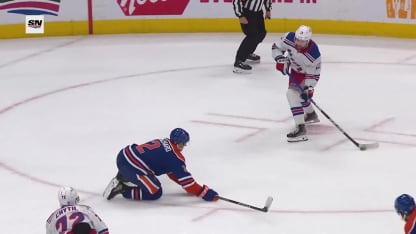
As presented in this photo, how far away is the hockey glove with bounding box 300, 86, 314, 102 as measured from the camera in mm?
6670

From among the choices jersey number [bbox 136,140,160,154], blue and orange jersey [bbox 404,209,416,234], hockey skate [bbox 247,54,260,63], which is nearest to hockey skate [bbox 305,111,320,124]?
jersey number [bbox 136,140,160,154]

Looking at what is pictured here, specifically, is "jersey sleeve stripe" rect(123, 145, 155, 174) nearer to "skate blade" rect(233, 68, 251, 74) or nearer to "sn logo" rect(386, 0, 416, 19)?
"skate blade" rect(233, 68, 251, 74)

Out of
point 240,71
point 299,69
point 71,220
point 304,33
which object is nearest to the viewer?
point 71,220

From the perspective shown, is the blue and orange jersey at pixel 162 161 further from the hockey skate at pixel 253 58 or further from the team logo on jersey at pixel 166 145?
the hockey skate at pixel 253 58

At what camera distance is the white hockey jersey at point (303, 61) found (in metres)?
6.72

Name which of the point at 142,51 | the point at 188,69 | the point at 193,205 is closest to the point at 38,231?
the point at 193,205

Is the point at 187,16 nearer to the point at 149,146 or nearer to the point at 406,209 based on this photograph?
the point at 149,146

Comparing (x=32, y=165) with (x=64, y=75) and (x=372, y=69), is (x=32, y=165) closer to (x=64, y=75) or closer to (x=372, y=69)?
(x=64, y=75)

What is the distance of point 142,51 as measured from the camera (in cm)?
1055

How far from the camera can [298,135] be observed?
264 inches

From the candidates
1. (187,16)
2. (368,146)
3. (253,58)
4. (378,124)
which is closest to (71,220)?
(368,146)

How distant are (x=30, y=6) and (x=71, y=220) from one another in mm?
7688

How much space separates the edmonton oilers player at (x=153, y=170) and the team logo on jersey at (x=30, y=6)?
618 centimetres

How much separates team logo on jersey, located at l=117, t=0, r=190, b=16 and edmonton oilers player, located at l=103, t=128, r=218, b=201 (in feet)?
20.5
